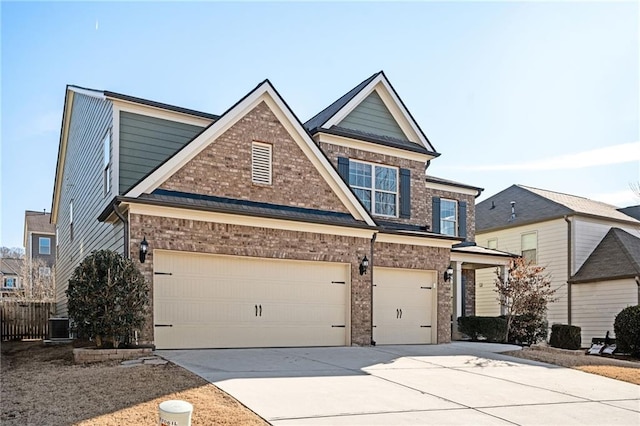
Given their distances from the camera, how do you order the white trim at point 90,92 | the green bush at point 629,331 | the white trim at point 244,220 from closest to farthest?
1. the white trim at point 244,220
2. the white trim at point 90,92
3. the green bush at point 629,331

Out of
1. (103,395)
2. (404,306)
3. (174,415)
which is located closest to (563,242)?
(404,306)

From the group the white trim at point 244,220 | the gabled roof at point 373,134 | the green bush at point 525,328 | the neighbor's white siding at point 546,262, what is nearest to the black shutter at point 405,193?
the gabled roof at point 373,134

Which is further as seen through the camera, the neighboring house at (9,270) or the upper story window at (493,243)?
the neighboring house at (9,270)

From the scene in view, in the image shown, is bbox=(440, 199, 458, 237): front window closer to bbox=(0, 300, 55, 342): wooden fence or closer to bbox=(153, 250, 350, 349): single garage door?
bbox=(153, 250, 350, 349): single garage door

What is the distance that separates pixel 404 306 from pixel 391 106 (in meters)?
7.12

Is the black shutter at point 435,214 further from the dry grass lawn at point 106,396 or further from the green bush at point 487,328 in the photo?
the dry grass lawn at point 106,396

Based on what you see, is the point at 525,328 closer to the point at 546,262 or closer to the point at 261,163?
the point at 546,262

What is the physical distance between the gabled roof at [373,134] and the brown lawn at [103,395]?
9928 millimetres

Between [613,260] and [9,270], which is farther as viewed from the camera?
[9,270]

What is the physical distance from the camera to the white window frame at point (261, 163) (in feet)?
45.4

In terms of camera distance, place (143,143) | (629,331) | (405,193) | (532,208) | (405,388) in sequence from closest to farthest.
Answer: (405,388) < (143,143) < (629,331) < (405,193) < (532,208)

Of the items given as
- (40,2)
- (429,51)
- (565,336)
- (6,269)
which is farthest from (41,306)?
(6,269)

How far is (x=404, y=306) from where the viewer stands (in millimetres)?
16344

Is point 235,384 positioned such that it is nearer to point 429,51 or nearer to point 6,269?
point 429,51
